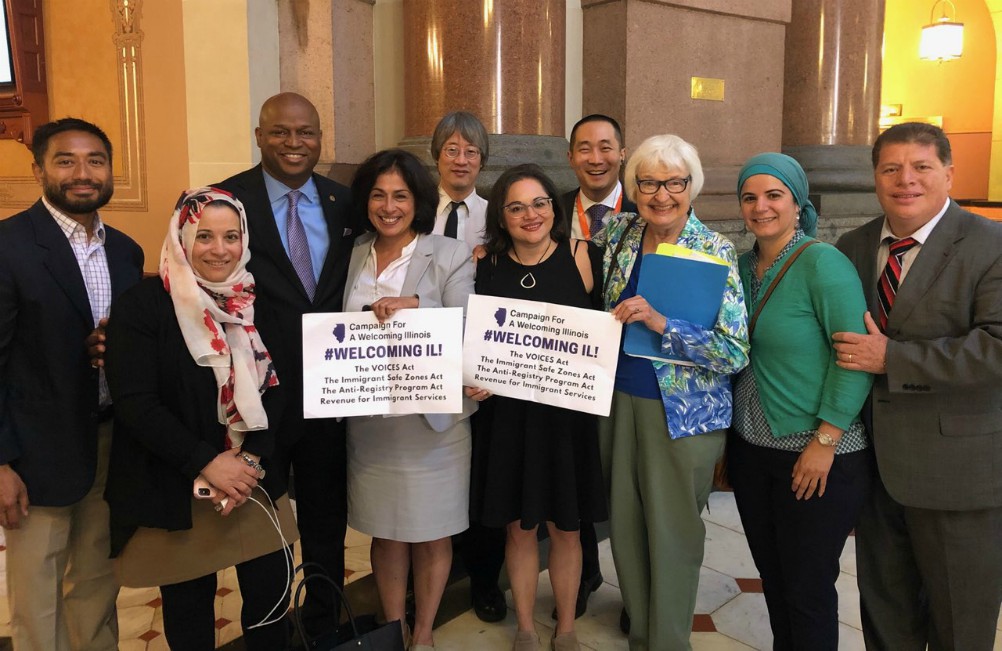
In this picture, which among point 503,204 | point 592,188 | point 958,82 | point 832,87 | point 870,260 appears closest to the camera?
point 870,260

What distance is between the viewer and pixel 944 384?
2215 millimetres

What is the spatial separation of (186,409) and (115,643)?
115cm

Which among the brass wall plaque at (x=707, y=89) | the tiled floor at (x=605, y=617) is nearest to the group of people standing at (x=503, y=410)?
the tiled floor at (x=605, y=617)

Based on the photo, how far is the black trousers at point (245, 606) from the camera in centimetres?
234

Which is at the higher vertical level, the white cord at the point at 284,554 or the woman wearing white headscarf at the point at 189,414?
the woman wearing white headscarf at the point at 189,414

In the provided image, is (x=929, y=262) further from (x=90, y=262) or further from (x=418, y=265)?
(x=90, y=262)

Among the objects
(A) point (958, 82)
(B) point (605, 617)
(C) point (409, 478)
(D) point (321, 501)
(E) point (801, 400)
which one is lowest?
(B) point (605, 617)

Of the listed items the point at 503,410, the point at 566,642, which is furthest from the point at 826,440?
the point at 566,642

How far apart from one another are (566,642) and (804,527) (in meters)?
1.05

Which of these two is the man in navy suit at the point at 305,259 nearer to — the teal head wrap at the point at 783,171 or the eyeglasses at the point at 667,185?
the eyeglasses at the point at 667,185

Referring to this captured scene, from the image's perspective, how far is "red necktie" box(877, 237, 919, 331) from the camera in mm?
2369

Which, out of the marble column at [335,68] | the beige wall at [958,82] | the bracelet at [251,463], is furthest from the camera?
the beige wall at [958,82]

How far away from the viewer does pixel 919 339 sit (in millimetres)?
2289

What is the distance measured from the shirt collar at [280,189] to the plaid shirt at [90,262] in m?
0.61
